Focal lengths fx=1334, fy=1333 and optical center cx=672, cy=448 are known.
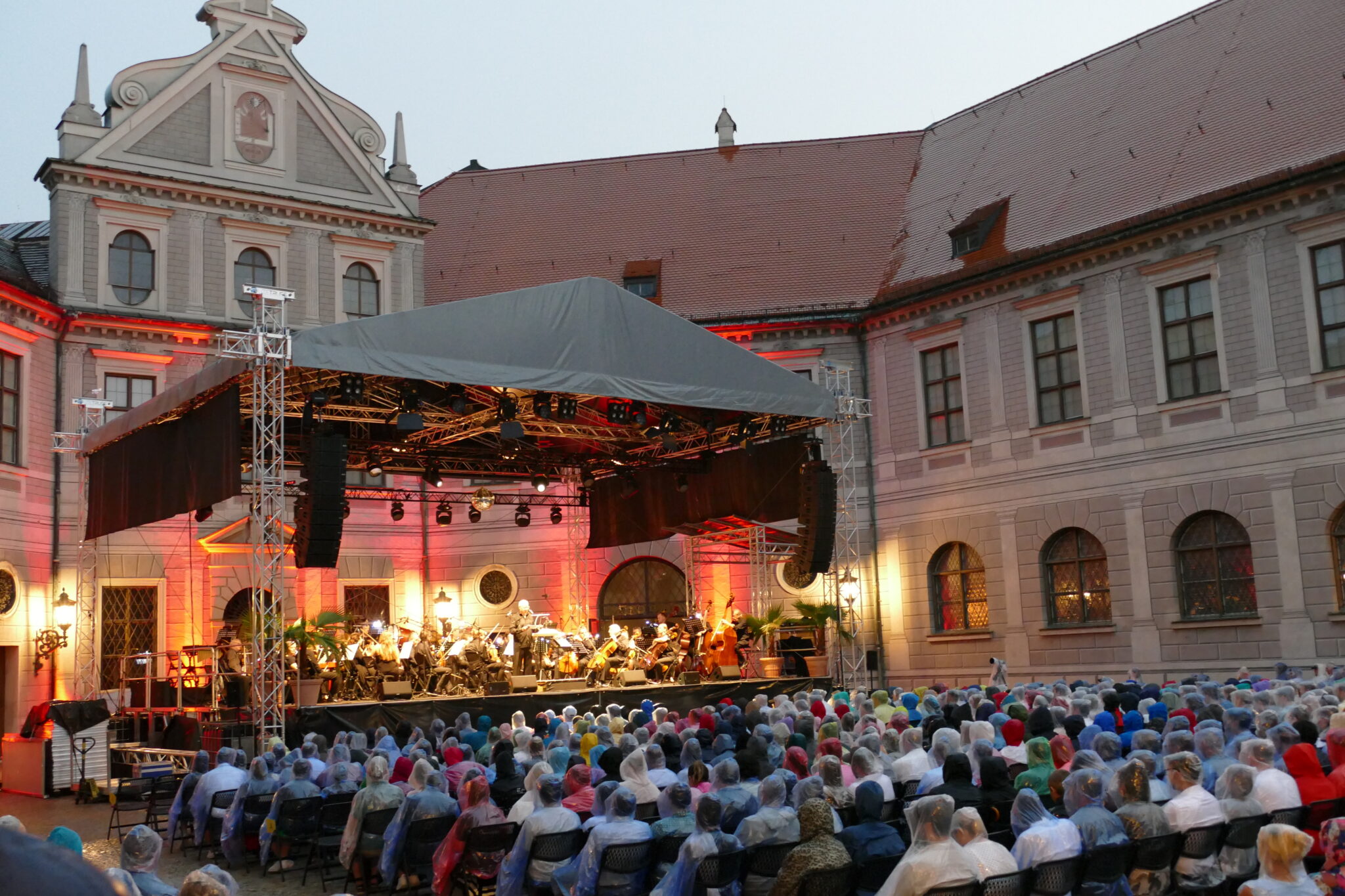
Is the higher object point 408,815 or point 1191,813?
point 1191,813

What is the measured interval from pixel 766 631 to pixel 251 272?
13.1 meters

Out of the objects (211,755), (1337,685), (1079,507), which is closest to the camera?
(1337,685)

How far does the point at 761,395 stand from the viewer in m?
18.5

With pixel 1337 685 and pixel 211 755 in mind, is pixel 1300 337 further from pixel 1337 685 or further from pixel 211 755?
pixel 211 755

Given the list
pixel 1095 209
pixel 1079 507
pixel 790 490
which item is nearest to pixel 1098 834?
pixel 790 490

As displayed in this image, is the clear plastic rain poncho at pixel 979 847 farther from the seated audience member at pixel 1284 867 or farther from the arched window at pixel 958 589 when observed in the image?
the arched window at pixel 958 589

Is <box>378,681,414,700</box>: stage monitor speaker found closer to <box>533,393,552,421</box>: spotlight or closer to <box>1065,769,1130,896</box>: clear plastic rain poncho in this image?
<box>533,393,552,421</box>: spotlight

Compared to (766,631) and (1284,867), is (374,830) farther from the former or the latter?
(766,631)

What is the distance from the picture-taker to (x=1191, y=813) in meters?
8.18

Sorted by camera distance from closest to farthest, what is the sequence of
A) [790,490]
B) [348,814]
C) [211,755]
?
[348,814]
[211,755]
[790,490]

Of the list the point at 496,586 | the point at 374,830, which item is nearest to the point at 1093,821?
the point at 374,830

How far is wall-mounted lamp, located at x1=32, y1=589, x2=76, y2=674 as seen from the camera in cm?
2322

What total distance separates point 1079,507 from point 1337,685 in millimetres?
10511

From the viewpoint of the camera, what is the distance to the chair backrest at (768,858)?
814 cm
